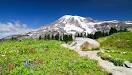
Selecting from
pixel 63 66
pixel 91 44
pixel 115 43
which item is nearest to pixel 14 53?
pixel 63 66

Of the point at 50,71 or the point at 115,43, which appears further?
the point at 115,43

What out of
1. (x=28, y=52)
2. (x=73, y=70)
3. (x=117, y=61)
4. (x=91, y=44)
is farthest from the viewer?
(x=91, y=44)

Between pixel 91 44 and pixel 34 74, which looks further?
pixel 91 44

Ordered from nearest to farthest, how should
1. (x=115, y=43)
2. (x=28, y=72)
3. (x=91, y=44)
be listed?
1. (x=28, y=72)
2. (x=91, y=44)
3. (x=115, y=43)

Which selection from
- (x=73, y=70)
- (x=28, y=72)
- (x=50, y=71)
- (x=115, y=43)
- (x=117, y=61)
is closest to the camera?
(x=28, y=72)

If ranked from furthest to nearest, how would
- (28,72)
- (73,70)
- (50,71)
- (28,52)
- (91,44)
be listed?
A: (91,44), (28,52), (73,70), (50,71), (28,72)

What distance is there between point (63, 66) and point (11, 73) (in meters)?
6.16

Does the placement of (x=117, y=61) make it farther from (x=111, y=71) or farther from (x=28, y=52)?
(x=28, y=52)

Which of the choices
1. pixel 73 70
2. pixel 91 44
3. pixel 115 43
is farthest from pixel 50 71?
pixel 115 43

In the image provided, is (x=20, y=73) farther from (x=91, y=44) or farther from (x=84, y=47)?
(x=91, y=44)

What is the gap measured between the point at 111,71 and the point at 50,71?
6.12 meters

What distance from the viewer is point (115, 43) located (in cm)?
8075

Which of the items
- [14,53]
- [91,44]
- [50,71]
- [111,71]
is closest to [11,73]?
[50,71]

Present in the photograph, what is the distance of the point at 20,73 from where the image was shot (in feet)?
65.6
